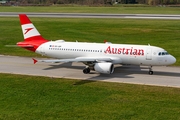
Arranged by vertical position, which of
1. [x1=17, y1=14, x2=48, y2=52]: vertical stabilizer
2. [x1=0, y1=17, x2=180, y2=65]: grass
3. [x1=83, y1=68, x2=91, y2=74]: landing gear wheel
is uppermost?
[x1=17, y1=14, x2=48, y2=52]: vertical stabilizer

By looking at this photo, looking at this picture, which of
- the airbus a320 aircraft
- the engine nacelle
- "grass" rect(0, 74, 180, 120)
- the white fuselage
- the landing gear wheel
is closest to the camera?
"grass" rect(0, 74, 180, 120)

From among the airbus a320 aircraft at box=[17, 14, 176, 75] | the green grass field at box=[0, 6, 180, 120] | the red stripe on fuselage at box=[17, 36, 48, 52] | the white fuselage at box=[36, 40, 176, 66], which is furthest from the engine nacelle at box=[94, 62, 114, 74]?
the red stripe on fuselage at box=[17, 36, 48, 52]

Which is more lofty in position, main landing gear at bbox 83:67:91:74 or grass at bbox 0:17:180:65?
grass at bbox 0:17:180:65

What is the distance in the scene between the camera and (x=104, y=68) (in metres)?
39.1

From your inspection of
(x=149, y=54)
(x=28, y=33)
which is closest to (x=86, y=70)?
(x=149, y=54)

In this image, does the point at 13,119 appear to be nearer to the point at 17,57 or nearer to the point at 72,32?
the point at 17,57

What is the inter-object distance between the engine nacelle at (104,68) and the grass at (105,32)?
1686 cm

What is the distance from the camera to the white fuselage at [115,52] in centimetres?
4047

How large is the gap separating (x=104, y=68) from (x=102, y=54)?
3.94 m

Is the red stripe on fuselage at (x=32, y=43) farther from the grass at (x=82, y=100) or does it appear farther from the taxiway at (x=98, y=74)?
the grass at (x=82, y=100)

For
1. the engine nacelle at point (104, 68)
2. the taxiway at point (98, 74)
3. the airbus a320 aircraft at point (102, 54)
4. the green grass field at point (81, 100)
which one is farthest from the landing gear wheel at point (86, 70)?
the green grass field at point (81, 100)

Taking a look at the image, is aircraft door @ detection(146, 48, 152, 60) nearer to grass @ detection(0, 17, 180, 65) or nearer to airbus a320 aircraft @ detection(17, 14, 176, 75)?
airbus a320 aircraft @ detection(17, 14, 176, 75)

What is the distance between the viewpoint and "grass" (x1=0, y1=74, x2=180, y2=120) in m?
27.2

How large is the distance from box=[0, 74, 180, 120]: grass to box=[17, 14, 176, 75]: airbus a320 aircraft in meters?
4.15
